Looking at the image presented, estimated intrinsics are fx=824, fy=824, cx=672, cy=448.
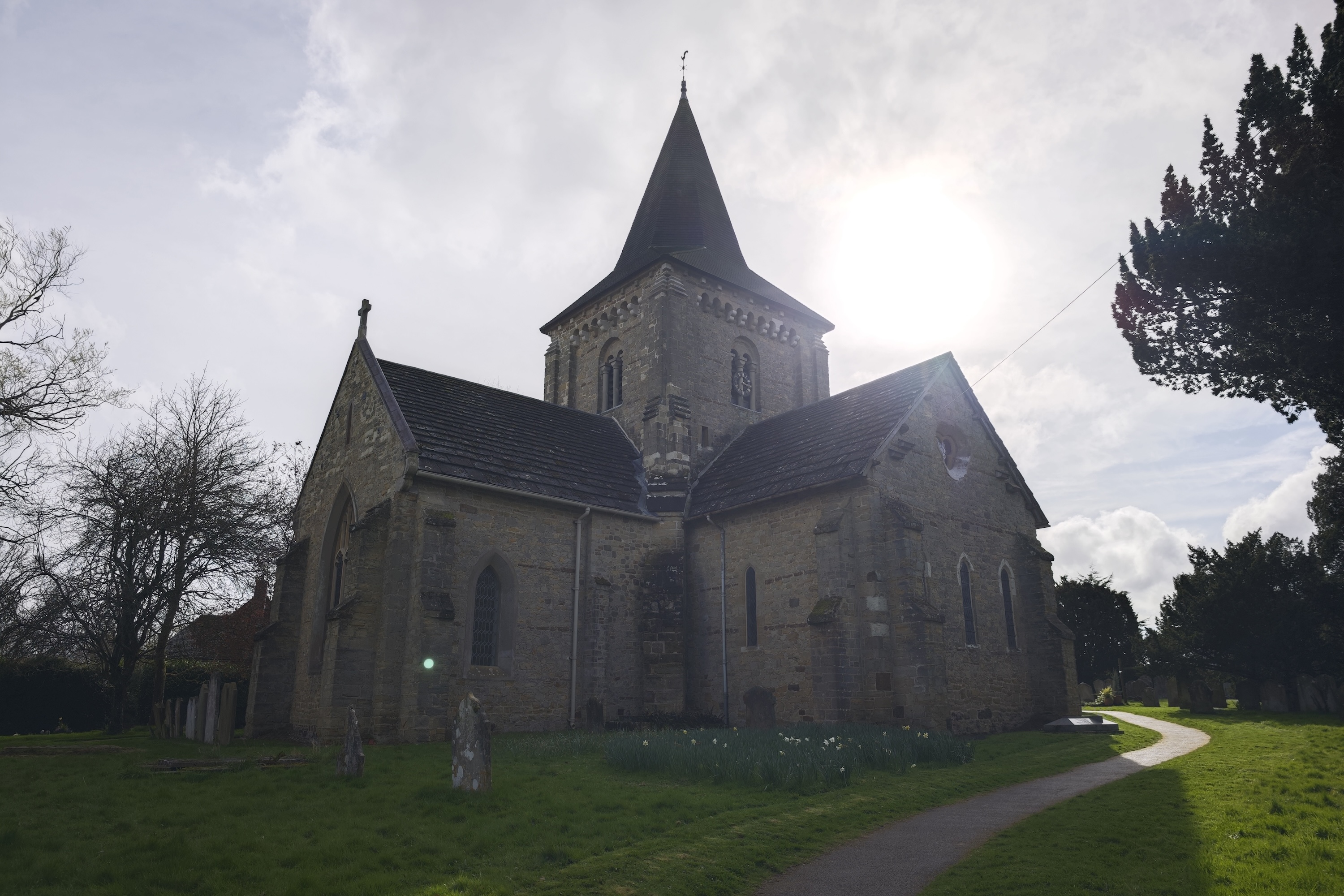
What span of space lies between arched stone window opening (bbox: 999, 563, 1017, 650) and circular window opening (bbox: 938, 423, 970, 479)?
2833 mm

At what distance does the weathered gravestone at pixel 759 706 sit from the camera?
19.4 meters

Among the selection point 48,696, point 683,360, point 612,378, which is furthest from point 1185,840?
point 48,696

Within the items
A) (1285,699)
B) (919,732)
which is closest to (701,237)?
(919,732)

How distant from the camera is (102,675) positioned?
25547mm

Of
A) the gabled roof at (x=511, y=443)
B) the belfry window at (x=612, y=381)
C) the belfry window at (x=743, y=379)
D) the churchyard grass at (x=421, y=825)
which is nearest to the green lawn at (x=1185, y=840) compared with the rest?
the churchyard grass at (x=421, y=825)

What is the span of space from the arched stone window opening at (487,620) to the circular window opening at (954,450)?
1175 cm

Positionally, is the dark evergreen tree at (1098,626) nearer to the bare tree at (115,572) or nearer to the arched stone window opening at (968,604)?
the arched stone window opening at (968,604)

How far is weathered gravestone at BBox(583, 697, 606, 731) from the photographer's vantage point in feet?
63.1

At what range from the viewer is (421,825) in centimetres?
899

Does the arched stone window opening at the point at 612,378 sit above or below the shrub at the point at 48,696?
above

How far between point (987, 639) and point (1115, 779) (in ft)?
26.7

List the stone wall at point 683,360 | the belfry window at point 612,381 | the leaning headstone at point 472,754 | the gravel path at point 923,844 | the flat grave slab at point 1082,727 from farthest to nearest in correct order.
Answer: the belfry window at point 612,381 < the stone wall at point 683,360 < the flat grave slab at point 1082,727 < the leaning headstone at point 472,754 < the gravel path at point 923,844

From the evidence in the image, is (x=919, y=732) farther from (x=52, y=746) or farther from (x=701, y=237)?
(x=701, y=237)

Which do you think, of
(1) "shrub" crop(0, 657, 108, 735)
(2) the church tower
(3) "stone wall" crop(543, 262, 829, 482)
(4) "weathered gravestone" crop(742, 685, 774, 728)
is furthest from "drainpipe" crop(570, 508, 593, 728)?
(1) "shrub" crop(0, 657, 108, 735)
